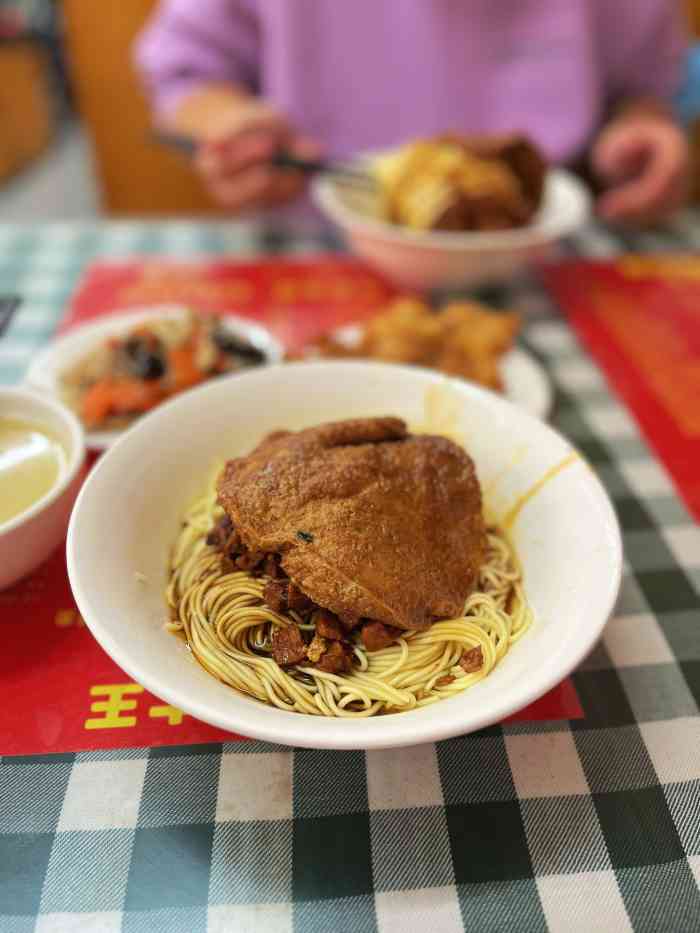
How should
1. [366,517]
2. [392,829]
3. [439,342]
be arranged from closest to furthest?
[392,829] → [366,517] → [439,342]

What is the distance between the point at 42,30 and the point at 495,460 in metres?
10.4

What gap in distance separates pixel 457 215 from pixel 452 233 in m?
0.07

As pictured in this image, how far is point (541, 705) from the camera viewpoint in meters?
1.32

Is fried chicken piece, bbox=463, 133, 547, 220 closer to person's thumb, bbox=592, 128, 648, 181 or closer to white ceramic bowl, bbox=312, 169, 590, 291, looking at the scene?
white ceramic bowl, bbox=312, 169, 590, 291

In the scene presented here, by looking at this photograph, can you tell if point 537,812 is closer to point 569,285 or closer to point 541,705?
point 541,705

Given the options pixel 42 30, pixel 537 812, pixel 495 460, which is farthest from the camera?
pixel 42 30

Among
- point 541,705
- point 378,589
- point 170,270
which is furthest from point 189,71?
point 541,705

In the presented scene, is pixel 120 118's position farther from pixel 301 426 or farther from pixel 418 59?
pixel 301 426

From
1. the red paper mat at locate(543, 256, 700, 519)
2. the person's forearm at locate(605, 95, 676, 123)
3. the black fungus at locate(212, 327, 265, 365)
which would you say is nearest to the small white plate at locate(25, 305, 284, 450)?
the black fungus at locate(212, 327, 265, 365)

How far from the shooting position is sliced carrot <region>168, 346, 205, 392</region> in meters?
1.99

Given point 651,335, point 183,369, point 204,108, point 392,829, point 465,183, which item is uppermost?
point 204,108

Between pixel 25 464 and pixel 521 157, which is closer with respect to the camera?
pixel 25 464

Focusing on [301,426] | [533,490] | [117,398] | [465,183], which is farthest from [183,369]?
[465,183]

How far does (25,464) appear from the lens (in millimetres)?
1524
